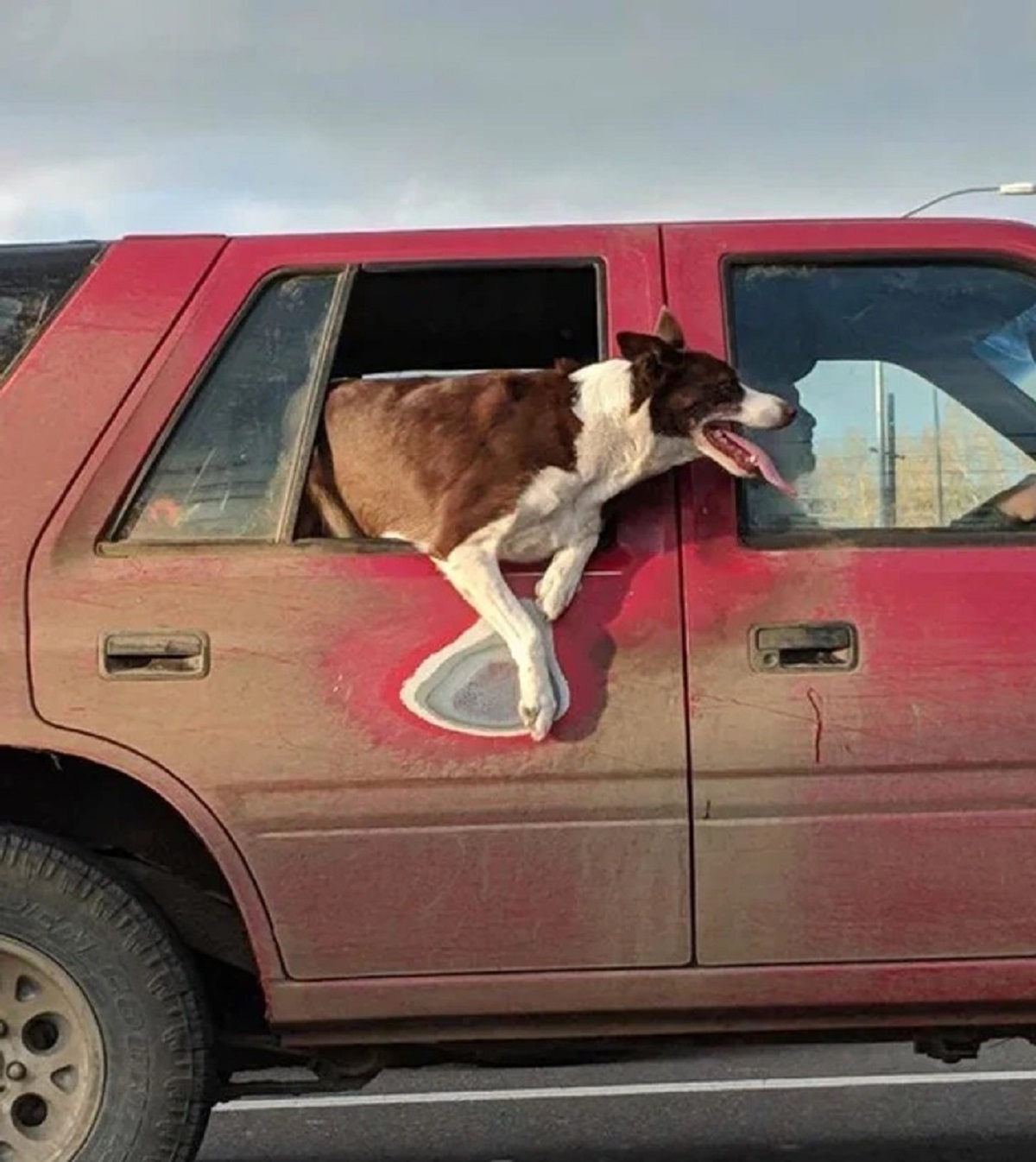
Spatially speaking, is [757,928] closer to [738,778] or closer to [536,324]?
[738,778]

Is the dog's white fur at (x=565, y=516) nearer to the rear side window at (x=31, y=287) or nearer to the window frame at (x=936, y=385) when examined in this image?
the window frame at (x=936, y=385)

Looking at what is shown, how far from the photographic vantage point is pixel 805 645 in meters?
3.29

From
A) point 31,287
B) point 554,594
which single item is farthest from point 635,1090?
point 31,287

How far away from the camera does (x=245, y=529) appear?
11.0 ft

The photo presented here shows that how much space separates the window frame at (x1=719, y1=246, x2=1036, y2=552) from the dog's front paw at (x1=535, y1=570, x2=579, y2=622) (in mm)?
358

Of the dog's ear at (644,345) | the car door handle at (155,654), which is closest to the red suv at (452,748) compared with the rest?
the car door handle at (155,654)

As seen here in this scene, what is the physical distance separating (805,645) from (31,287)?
172 cm

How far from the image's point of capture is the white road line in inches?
219

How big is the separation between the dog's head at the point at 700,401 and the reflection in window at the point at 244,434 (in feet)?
2.17

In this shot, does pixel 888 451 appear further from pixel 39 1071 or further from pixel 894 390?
pixel 39 1071

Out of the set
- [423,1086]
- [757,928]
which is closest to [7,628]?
[757,928]

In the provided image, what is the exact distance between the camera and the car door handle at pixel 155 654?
3.24 meters

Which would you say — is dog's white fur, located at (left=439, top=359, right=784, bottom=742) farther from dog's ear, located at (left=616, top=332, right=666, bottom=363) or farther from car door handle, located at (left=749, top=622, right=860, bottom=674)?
car door handle, located at (left=749, top=622, right=860, bottom=674)

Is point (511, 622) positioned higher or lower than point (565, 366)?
lower
